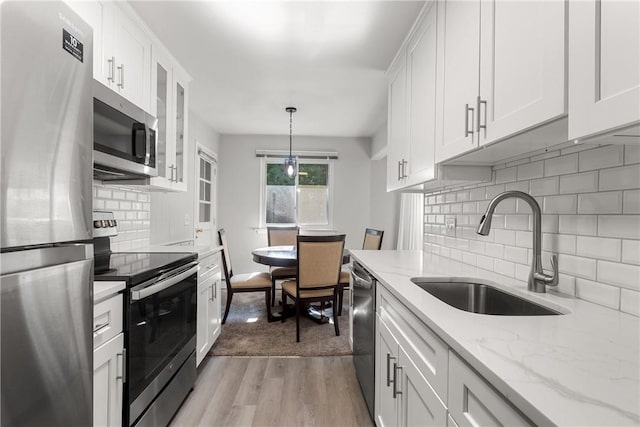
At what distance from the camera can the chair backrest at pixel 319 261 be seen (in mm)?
2717

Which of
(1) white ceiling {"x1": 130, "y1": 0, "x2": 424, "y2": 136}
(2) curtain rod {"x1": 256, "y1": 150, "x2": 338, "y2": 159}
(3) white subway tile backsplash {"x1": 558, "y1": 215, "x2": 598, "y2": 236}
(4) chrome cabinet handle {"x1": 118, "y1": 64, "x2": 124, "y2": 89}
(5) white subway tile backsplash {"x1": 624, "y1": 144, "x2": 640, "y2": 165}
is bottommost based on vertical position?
(3) white subway tile backsplash {"x1": 558, "y1": 215, "x2": 598, "y2": 236}

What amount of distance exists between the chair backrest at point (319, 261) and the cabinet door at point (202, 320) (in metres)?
0.81

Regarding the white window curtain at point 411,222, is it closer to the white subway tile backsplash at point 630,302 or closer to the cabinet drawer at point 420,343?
the cabinet drawer at point 420,343

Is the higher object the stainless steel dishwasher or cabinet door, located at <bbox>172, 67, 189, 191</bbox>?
cabinet door, located at <bbox>172, 67, 189, 191</bbox>

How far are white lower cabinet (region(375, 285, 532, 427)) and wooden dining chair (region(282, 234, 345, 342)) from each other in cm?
121

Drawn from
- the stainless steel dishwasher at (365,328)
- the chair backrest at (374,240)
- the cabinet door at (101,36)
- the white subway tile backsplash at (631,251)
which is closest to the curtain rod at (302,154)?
the chair backrest at (374,240)

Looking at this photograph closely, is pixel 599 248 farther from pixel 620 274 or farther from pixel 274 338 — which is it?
pixel 274 338

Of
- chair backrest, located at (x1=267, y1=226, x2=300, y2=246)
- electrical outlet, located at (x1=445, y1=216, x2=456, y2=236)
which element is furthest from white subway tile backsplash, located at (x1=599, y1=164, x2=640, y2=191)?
chair backrest, located at (x1=267, y1=226, x2=300, y2=246)

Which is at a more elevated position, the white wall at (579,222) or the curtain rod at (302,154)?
the curtain rod at (302,154)

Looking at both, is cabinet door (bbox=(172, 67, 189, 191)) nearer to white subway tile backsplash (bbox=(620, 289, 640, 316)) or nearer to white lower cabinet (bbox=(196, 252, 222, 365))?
white lower cabinet (bbox=(196, 252, 222, 365))

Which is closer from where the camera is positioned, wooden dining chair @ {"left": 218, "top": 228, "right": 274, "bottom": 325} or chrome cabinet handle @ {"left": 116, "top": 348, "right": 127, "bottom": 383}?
chrome cabinet handle @ {"left": 116, "top": 348, "right": 127, "bottom": 383}

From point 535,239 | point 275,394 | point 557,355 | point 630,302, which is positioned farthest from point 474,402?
point 275,394

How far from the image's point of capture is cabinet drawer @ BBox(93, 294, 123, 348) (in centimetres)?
112

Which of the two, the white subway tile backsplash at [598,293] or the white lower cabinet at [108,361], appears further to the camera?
the white lower cabinet at [108,361]
